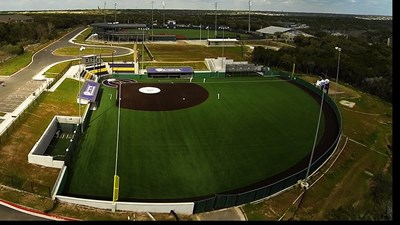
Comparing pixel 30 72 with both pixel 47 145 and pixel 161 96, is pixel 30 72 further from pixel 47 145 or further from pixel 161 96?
pixel 47 145

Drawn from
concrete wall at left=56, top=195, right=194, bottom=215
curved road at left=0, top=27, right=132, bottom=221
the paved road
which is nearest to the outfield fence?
concrete wall at left=56, top=195, right=194, bottom=215

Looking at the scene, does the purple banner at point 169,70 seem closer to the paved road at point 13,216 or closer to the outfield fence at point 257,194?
the outfield fence at point 257,194

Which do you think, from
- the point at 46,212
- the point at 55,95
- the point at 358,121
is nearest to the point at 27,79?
the point at 55,95

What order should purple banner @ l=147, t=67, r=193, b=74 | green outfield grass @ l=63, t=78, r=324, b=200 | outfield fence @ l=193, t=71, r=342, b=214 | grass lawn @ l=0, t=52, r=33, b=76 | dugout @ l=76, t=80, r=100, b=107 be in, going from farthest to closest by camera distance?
purple banner @ l=147, t=67, r=193, b=74
grass lawn @ l=0, t=52, r=33, b=76
dugout @ l=76, t=80, r=100, b=107
green outfield grass @ l=63, t=78, r=324, b=200
outfield fence @ l=193, t=71, r=342, b=214

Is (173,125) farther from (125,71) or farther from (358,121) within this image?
(125,71)

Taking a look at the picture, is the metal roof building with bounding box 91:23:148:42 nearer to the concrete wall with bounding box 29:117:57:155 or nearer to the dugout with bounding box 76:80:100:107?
the dugout with bounding box 76:80:100:107
